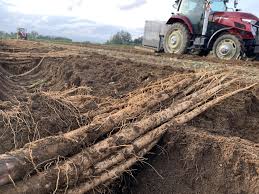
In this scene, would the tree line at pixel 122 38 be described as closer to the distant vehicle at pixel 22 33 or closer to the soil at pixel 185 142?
the distant vehicle at pixel 22 33

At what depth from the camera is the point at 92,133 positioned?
15.0 ft

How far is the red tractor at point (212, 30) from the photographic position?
12.8m

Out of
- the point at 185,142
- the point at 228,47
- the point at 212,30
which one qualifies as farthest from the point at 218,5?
the point at 185,142

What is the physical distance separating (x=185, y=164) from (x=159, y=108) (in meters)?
1.31

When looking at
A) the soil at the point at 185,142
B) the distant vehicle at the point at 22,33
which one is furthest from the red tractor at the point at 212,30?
the distant vehicle at the point at 22,33

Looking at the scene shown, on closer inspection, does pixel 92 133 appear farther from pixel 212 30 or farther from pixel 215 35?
pixel 212 30

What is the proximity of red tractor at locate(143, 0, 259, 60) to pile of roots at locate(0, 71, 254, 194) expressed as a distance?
255 inches

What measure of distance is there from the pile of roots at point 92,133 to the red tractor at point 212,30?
21.2 feet

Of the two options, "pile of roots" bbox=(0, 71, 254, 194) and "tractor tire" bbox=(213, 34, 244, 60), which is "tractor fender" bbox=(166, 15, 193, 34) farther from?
"pile of roots" bbox=(0, 71, 254, 194)

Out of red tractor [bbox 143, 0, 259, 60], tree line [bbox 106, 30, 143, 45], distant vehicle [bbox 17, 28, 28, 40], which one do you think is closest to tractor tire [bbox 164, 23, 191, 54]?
red tractor [bbox 143, 0, 259, 60]

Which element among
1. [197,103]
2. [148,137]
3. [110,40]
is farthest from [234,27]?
[110,40]

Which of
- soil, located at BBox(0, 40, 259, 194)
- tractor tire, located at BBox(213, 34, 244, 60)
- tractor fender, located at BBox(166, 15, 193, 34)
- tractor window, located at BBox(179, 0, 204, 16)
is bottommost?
soil, located at BBox(0, 40, 259, 194)

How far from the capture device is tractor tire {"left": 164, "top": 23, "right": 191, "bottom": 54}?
1459 cm

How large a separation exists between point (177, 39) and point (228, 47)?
8.54 feet
